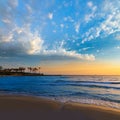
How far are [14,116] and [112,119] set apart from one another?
13.8ft

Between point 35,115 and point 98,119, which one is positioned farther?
point 35,115

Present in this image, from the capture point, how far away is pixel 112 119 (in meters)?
8.32

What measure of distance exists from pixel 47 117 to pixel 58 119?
59 cm

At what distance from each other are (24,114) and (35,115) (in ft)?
1.72

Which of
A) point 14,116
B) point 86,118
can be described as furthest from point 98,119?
point 14,116

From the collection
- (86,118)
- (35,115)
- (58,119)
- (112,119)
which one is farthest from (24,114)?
(112,119)

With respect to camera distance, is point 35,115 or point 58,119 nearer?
point 58,119

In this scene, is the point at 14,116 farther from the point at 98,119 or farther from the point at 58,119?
the point at 98,119

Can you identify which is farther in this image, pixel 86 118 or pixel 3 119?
pixel 86 118

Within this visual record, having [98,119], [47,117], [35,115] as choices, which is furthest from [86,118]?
[35,115]

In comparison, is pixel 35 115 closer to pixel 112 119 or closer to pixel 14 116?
pixel 14 116

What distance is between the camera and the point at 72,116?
8.84m

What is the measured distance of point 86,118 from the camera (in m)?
8.52

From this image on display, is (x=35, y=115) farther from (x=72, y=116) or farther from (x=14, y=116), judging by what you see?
(x=72, y=116)
